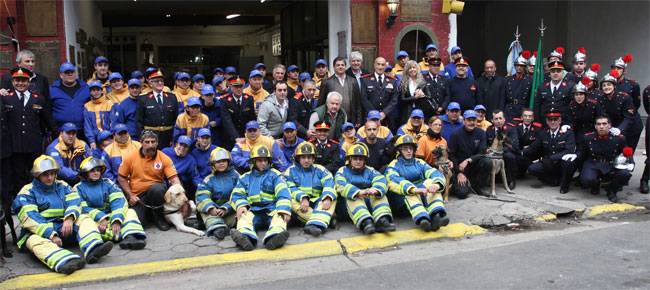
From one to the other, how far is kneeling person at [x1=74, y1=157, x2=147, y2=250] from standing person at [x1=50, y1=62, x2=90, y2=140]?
7.63 ft

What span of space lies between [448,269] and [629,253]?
215 centimetres

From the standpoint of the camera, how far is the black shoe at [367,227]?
650 cm

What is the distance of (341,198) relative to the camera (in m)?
7.16

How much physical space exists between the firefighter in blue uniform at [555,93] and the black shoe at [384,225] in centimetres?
463

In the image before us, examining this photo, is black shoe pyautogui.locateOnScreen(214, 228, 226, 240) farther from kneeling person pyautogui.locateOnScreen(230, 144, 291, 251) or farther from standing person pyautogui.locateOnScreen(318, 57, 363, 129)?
standing person pyautogui.locateOnScreen(318, 57, 363, 129)

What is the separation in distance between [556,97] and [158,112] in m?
6.98

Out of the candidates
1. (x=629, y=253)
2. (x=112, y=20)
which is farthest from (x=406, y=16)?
(x=112, y=20)

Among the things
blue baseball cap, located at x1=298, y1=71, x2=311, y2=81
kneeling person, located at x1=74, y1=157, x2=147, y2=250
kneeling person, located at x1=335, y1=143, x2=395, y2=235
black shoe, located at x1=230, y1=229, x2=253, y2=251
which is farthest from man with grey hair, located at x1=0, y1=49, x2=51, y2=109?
kneeling person, located at x1=335, y1=143, x2=395, y2=235

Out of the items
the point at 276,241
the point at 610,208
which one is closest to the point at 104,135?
the point at 276,241

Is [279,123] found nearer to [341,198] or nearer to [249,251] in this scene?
[341,198]

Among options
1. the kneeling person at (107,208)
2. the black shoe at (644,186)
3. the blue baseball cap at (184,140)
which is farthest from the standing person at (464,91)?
the kneeling person at (107,208)

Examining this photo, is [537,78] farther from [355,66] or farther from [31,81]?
[31,81]

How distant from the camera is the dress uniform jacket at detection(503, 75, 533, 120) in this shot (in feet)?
33.3

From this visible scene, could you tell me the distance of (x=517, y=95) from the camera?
10164 mm
